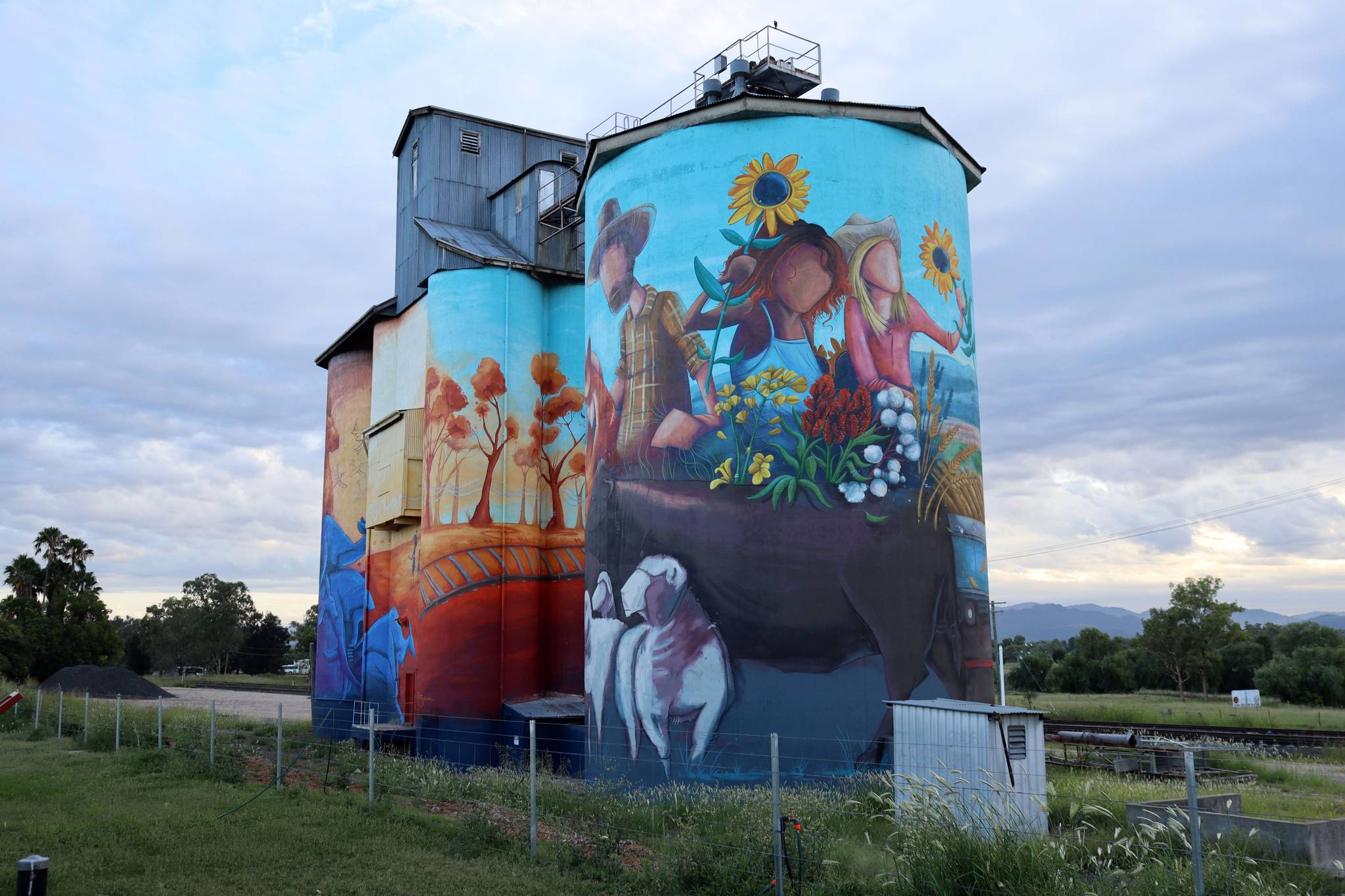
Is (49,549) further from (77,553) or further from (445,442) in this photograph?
(445,442)

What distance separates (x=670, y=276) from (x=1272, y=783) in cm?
1730

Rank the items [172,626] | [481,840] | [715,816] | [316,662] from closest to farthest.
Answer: [481,840] < [715,816] < [316,662] < [172,626]

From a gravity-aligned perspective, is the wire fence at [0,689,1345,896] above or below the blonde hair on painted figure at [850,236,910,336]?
below

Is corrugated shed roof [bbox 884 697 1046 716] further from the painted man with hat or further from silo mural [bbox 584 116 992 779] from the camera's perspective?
the painted man with hat

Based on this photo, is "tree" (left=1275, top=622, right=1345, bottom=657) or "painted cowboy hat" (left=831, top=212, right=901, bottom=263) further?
"tree" (left=1275, top=622, right=1345, bottom=657)

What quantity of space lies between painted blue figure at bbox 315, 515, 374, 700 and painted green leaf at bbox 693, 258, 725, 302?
65.5ft

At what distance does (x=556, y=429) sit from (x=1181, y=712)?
3519cm

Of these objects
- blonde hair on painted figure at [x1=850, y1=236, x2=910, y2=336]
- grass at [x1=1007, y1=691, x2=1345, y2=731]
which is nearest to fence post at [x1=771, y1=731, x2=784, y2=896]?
blonde hair on painted figure at [x1=850, y1=236, x2=910, y2=336]

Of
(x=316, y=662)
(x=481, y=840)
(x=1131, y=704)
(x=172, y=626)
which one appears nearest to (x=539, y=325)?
(x=316, y=662)

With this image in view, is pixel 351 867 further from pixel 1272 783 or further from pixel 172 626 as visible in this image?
pixel 172 626

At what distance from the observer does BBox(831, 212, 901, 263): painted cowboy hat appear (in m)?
21.9

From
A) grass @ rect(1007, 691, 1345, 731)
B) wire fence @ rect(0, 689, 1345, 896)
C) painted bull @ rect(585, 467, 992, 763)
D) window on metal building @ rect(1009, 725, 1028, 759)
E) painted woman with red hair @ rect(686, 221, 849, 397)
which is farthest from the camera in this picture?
grass @ rect(1007, 691, 1345, 731)

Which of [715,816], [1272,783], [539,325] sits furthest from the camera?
[539,325]

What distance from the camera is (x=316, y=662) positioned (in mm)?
40469
